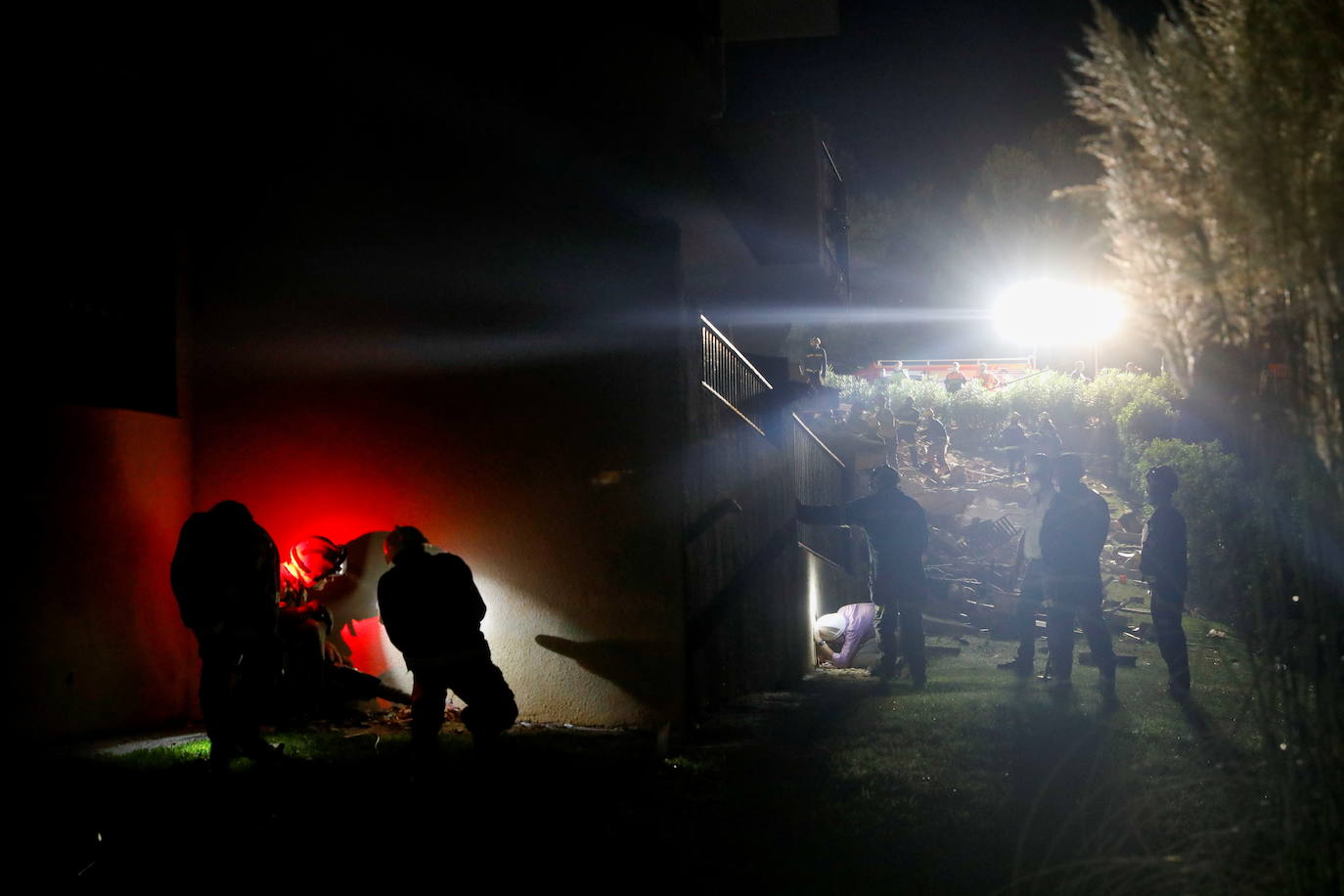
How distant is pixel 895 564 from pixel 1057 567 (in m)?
1.67

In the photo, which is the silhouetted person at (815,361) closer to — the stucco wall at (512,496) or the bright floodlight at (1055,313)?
the bright floodlight at (1055,313)

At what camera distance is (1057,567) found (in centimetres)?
934

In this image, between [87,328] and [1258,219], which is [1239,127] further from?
[87,328]

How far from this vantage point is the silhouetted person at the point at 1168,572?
350 inches

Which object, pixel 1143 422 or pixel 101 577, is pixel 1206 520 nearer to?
Answer: pixel 101 577

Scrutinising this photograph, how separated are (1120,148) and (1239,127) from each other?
41cm

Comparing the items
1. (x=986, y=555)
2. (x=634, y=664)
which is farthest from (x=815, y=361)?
(x=634, y=664)

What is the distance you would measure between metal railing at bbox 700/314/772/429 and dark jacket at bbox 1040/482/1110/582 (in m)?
3.12

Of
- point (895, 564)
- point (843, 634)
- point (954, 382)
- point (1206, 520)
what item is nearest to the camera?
point (895, 564)

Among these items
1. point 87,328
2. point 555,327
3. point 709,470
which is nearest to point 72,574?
point 87,328

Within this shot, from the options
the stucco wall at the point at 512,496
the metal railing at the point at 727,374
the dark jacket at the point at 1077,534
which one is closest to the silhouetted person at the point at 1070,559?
the dark jacket at the point at 1077,534

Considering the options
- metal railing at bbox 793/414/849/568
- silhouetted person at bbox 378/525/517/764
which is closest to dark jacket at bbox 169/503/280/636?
silhouetted person at bbox 378/525/517/764

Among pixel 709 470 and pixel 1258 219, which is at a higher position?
pixel 1258 219

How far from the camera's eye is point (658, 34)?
9641mm
